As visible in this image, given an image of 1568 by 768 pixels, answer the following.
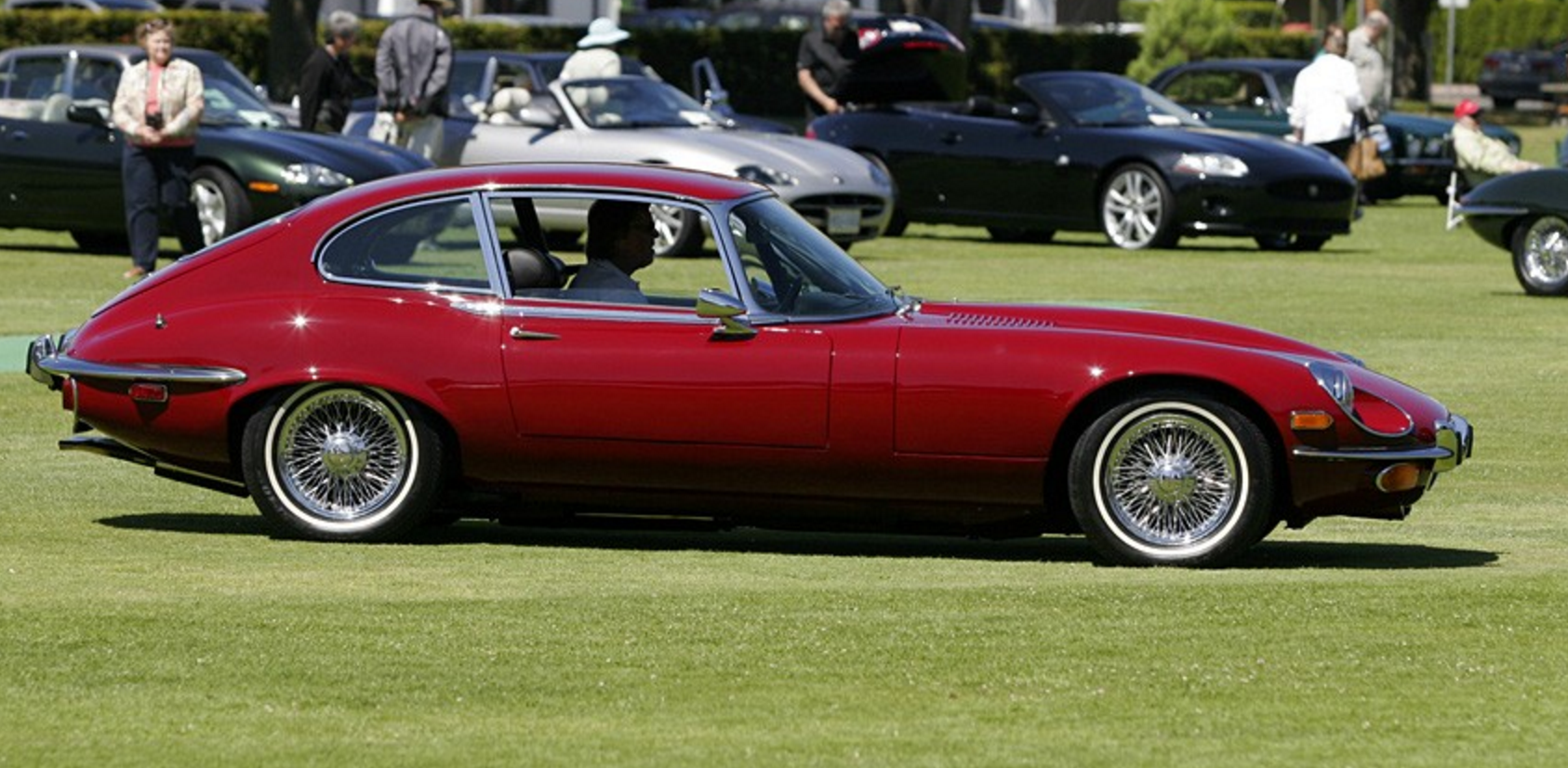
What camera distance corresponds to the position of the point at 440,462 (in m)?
9.65

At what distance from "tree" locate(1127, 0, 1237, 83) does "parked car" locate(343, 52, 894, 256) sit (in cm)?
3079

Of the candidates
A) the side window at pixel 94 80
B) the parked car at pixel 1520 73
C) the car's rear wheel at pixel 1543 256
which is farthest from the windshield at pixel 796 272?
the parked car at pixel 1520 73

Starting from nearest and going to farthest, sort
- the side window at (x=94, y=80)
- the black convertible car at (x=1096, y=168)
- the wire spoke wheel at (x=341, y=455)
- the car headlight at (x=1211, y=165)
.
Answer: the wire spoke wheel at (x=341, y=455) → the side window at (x=94, y=80) → the car headlight at (x=1211, y=165) → the black convertible car at (x=1096, y=168)

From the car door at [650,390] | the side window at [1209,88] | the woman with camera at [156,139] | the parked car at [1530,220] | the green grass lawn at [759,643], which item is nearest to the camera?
the green grass lawn at [759,643]

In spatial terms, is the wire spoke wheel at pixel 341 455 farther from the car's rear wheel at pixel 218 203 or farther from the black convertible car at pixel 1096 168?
the black convertible car at pixel 1096 168

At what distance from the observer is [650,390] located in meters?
9.48

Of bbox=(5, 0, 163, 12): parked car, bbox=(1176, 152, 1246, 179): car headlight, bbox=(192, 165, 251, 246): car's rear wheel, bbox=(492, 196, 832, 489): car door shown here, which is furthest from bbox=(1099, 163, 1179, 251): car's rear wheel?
bbox=(5, 0, 163, 12): parked car

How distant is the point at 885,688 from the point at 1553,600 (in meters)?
2.28

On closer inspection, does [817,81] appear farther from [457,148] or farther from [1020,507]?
[1020,507]

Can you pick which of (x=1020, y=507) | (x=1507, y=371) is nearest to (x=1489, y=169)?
(x=1507, y=371)

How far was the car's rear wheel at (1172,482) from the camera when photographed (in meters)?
9.13

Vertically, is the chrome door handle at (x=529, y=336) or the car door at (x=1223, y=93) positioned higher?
the chrome door handle at (x=529, y=336)

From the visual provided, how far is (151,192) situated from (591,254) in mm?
11002

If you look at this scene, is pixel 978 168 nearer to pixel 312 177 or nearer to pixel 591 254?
pixel 312 177
